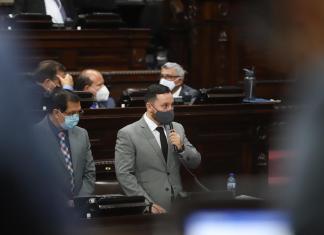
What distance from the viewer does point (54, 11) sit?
9.02 m

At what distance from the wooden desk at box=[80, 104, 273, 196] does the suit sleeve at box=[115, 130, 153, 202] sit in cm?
108

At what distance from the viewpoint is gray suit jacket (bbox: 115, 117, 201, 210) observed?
17.6ft

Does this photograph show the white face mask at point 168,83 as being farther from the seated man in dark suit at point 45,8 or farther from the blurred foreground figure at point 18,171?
the blurred foreground figure at point 18,171

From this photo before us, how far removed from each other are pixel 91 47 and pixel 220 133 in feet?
8.45

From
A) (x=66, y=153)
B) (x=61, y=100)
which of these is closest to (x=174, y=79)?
(x=61, y=100)

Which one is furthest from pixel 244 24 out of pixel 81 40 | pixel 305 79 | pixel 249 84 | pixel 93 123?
pixel 81 40

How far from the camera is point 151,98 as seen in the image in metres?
5.59

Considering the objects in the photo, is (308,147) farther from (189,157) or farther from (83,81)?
(83,81)

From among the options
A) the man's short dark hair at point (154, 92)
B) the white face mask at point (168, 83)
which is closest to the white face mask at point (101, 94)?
the white face mask at point (168, 83)

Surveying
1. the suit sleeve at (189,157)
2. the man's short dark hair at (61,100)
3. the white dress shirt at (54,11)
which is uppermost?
the white dress shirt at (54,11)

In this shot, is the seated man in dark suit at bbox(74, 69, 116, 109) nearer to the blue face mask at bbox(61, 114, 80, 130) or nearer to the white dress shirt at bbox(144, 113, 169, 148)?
the white dress shirt at bbox(144, 113, 169, 148)

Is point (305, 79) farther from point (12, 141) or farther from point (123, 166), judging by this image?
point (123, 166)

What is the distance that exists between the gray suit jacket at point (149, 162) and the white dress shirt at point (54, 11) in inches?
152

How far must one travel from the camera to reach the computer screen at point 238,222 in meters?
1.05
